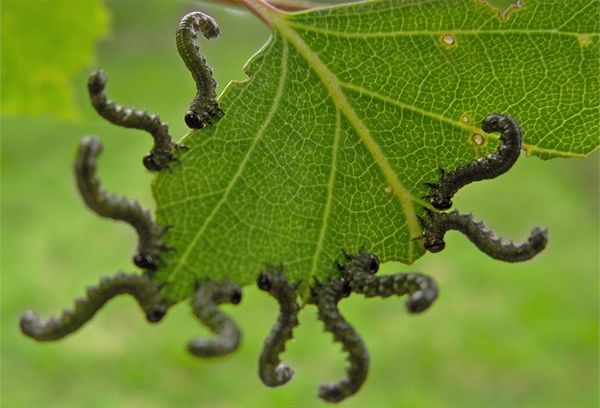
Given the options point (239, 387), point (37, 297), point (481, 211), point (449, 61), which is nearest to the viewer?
point (449, 61)

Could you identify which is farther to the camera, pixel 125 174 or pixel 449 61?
pixel 125 174

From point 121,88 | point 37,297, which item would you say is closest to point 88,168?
point 37,297

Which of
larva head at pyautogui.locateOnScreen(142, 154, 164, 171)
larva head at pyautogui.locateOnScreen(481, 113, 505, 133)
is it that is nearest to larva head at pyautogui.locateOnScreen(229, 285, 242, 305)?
larva head at pyautogui.locateOnScreen(142, 154, 164, 171)

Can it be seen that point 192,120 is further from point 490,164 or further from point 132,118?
point 490,164

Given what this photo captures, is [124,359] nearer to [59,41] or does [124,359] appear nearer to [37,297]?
[37,297]

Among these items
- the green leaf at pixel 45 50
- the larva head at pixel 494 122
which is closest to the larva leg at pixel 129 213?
A: the larva head at pixel 494 122

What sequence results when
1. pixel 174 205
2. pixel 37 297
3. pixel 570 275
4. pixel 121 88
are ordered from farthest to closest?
pixel 121 88 < pixel 570 275 < pixel 37 297 < pixel 174 205
